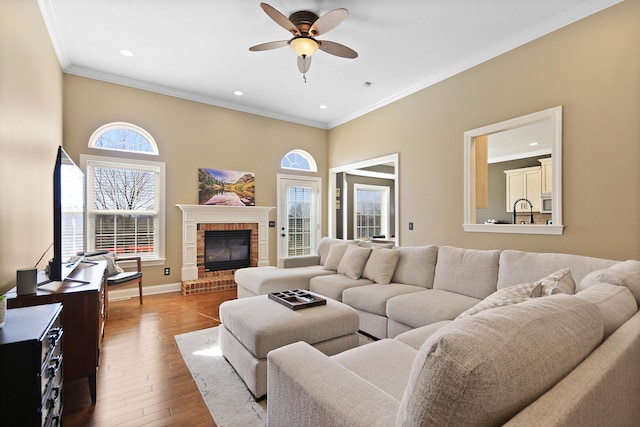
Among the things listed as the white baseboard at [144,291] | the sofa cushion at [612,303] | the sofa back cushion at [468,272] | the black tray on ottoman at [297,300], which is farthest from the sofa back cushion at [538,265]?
the white baseboard at [144,291]

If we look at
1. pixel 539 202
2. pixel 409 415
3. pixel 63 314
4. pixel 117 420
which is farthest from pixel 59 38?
pixel 539 202

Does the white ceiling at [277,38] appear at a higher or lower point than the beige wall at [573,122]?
higher

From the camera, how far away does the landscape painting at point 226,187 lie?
16.8 feet

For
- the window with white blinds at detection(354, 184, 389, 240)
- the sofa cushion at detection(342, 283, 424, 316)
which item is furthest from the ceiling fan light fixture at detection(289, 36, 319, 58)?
the window with white blinds at detection(354, 184, 389, 240)

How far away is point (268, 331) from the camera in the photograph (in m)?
2.02

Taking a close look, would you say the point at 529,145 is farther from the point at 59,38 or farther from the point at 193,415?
the point at 59,38

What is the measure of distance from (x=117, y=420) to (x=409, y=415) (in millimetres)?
1967

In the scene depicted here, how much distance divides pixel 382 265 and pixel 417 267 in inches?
15.0

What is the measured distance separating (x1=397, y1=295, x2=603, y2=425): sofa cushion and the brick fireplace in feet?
15.1

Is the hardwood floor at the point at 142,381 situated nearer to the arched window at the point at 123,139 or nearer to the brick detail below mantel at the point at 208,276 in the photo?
the brick detail below mantel at the point at 208,276

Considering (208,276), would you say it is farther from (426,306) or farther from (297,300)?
(426,306)

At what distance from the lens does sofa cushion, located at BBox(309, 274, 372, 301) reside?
3348 mm

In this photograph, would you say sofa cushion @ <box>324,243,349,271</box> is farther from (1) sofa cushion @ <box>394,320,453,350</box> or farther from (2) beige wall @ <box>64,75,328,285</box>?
(1) sofa cushion @ <box>394,320,453,350</box>

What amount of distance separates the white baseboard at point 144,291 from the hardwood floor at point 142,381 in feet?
2.34
